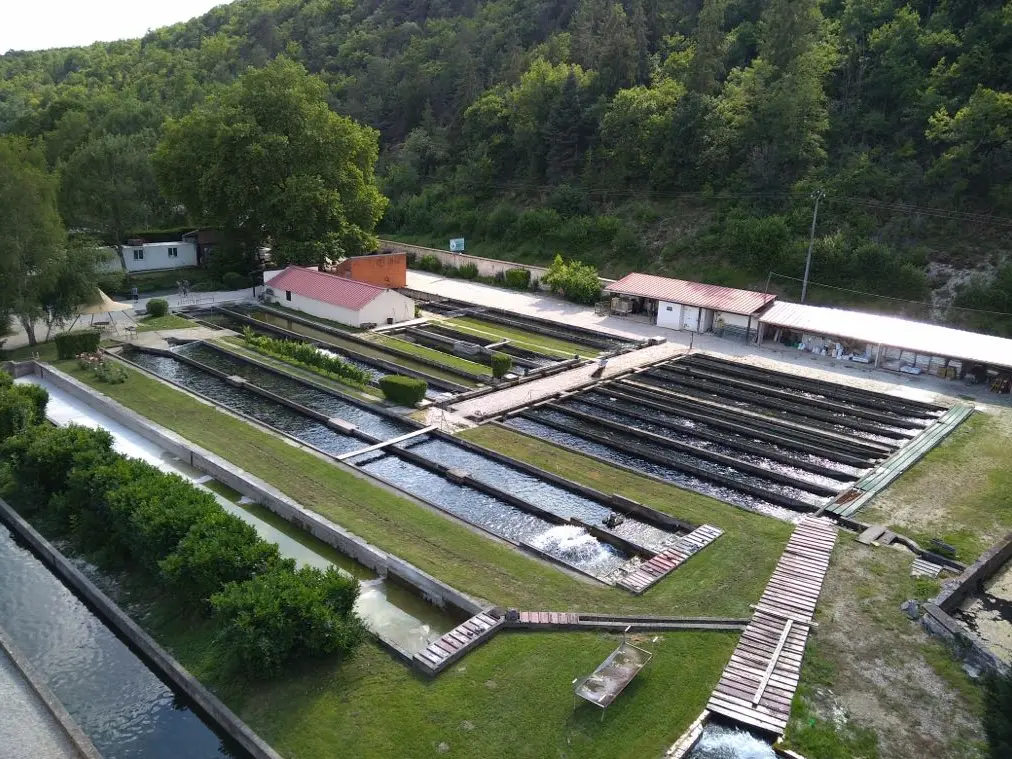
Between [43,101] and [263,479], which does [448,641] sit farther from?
[43,101]

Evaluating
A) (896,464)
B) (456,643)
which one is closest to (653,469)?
(896,464)

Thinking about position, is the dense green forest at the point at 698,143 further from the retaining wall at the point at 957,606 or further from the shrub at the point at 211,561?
the shrub at the point at 211,561

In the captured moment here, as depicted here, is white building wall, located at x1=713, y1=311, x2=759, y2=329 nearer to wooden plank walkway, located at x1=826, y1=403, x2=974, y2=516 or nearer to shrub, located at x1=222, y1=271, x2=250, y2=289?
wooden plank walkway, located at x1=826, y1=403, x2=974, y2=516

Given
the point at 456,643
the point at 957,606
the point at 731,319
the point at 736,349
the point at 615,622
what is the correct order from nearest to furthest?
the point at 456,643
the point at 615,622
the point at 957,606
the point at 736,349
the point at 731,319

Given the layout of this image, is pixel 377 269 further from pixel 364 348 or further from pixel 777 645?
pixel 777 645

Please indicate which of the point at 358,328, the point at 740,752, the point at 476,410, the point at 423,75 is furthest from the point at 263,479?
the point at 423,75

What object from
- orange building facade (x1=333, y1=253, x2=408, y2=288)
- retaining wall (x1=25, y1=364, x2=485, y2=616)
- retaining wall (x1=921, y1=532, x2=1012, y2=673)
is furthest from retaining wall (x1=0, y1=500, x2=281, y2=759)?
orange building facade (x1=333, y1=253, x2=408, y2=288)

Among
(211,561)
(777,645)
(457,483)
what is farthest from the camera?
(457,483)
